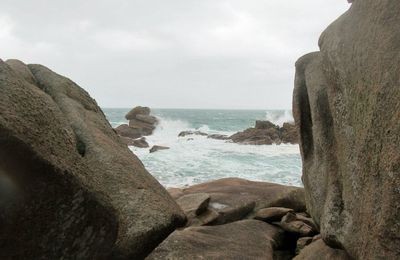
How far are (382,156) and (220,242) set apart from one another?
12.3 ft

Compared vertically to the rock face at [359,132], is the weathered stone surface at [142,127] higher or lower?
lower

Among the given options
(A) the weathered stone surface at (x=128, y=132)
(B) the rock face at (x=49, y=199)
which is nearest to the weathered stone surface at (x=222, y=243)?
(B) the rock face at (x=49, y=199)

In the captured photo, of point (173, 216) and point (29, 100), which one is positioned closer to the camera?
point (29, 100)

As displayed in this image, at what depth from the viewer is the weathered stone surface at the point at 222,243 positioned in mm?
6148

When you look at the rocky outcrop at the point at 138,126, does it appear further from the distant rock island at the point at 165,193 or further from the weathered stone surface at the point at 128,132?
the distant rock island at the point at 165,193

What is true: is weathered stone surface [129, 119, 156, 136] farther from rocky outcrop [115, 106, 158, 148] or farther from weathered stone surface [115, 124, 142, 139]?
weathered stone surface [115, 124, 142, 139]

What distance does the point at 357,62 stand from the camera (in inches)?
188

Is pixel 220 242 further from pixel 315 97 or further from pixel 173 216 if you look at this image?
pixel 315 97

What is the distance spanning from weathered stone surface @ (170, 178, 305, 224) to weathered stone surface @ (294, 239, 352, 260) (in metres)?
2.98

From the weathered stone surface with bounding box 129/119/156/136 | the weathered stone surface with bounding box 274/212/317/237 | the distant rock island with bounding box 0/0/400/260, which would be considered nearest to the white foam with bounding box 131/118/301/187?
the weathered stone surface with bounding box 274/212/317/237

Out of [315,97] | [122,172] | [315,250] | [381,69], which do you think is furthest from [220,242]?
Answer: [381,69]

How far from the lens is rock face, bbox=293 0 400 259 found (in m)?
3.90

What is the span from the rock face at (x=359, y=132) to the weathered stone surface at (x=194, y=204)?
3.24m

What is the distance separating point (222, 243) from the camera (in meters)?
6.97
